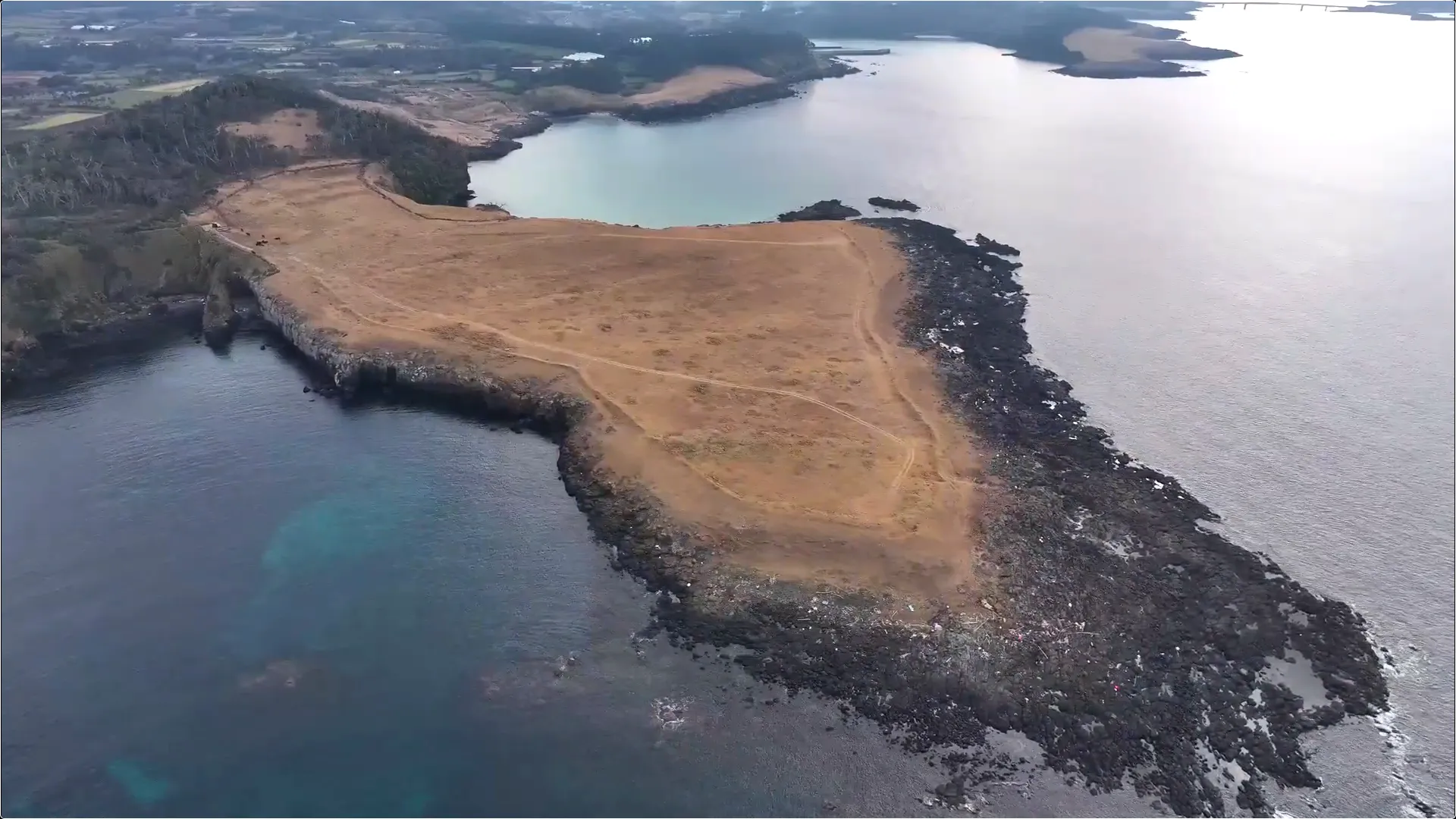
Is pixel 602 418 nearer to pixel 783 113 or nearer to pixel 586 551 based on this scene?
pixel 586 551

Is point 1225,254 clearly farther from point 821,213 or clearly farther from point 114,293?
point 114,293

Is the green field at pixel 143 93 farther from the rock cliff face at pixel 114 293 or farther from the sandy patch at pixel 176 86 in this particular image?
the rock cliff face at pixel 114 293

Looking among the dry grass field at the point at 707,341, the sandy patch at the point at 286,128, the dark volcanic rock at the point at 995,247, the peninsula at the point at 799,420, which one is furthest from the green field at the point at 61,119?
the dark volcanic rock at the point at 995,247

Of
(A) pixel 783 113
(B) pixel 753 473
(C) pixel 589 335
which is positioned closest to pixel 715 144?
(A) pixel 783 113

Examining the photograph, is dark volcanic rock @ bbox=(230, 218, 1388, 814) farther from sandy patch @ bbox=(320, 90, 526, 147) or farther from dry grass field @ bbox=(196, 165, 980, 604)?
sandy patch @ bbox=(320, 90, 526, 147)

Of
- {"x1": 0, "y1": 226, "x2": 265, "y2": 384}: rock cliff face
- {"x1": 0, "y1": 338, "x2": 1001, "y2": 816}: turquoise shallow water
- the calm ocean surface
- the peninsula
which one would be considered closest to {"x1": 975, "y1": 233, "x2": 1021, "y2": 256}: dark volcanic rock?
the peninsula

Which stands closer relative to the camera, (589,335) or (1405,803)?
(1405,803)

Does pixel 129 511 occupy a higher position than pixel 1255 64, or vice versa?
pixel 1255 64
